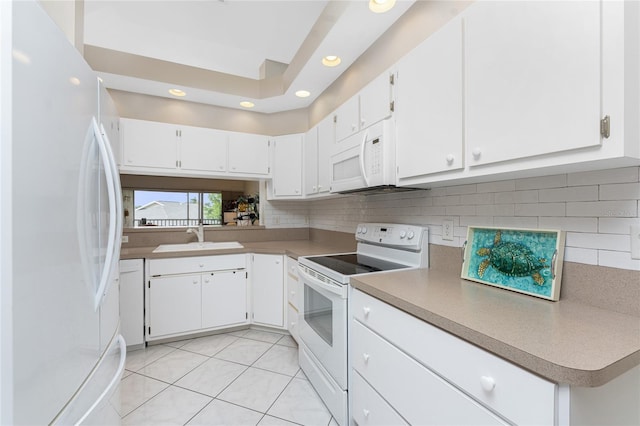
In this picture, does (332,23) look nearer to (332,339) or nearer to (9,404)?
(332,339)

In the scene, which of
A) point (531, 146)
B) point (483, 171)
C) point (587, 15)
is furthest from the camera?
point (483, 171)

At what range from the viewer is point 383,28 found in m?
1.97

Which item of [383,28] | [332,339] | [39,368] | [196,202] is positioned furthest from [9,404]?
[196,202]

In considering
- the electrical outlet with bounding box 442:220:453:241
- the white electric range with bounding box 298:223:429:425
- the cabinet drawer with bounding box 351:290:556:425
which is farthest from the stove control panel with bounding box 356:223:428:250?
the cabinet drawer with bounding box 351:290:556:425

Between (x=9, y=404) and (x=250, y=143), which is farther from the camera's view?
(x=250, y=143)

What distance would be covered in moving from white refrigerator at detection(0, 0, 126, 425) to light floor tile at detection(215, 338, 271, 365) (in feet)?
4.57

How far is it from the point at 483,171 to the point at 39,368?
1.55m

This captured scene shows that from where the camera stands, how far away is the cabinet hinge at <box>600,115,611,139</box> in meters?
0.80

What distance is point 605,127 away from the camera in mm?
804

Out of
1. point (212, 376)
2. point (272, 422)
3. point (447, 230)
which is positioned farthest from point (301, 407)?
point (447, 230)

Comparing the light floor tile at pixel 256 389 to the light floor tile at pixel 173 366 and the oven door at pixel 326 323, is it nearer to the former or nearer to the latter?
the oven door at pixel 326 323

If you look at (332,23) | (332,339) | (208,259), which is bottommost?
(332,339)

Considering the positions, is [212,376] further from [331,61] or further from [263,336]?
[331,61]

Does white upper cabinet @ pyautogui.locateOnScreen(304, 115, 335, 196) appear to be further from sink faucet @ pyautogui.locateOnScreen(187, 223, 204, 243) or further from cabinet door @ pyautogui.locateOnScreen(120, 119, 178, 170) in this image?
cabinet door @ pyautogui.locateOnScreen(120, 119, 178, 170)
